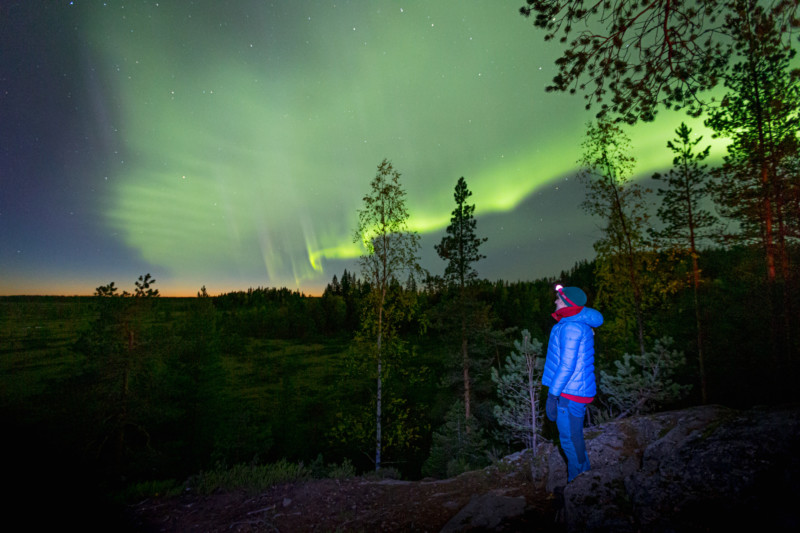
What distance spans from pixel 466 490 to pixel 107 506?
20.7ft

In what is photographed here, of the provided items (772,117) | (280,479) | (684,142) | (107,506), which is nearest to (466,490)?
(280,479)

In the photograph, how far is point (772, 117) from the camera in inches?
502

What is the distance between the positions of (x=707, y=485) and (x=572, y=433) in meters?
1.68

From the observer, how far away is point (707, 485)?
122 inches

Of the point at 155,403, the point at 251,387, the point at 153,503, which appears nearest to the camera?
the point at 153,503

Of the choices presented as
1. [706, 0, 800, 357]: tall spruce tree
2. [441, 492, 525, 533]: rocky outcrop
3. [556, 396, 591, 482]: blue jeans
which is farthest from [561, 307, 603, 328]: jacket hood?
[706, 0, 800, 357]: tall spruce tree

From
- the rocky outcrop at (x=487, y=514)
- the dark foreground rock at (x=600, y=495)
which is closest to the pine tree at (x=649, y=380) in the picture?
the dark foreground rock at (x=600, y=495)

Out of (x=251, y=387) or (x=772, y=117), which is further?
(x=251, y=387)

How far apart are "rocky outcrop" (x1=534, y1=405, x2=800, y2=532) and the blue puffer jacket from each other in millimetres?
1003

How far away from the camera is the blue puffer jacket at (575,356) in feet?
14.5

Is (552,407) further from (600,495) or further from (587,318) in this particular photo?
(587,318)

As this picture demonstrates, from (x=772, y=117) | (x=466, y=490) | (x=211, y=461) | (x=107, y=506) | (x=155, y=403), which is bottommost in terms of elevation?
(x=211, y=461)

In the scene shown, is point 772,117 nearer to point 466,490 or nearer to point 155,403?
point 466,490

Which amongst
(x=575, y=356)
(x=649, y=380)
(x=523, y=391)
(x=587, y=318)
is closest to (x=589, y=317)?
(x=587, y=318)
